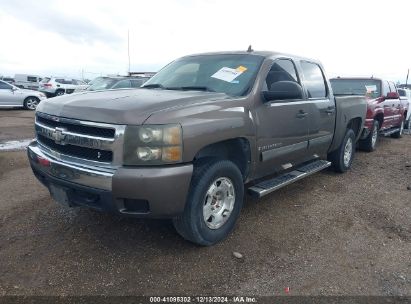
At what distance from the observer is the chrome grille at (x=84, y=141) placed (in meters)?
2.84

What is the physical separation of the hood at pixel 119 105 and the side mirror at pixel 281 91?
20.1 inches

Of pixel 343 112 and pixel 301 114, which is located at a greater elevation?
pixel 301 114

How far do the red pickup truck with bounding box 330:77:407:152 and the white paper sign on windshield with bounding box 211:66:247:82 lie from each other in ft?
16.0

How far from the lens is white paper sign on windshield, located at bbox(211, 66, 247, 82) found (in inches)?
156

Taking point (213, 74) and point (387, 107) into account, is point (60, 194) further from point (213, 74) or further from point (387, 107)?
point (387, 107)

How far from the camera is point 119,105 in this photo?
299 cm

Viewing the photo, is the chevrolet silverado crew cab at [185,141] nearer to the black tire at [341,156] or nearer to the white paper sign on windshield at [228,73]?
the white paper sign on windshield at [228,73]

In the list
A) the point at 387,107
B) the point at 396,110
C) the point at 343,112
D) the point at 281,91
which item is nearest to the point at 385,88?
the point at 387,107

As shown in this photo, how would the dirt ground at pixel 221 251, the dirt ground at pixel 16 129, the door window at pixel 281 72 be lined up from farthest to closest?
the dirt ground at pixel 16 129, the door window at pixel 281 72, the dirt ground at pixel 221 251

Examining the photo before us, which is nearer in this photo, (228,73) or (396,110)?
(228,73)

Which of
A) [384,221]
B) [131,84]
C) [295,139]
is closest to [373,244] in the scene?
[384,221]

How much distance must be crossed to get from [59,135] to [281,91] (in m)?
2.20

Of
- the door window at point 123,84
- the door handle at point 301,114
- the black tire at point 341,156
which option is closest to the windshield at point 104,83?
the door window at point 123,84

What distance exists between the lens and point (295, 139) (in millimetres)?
4441
